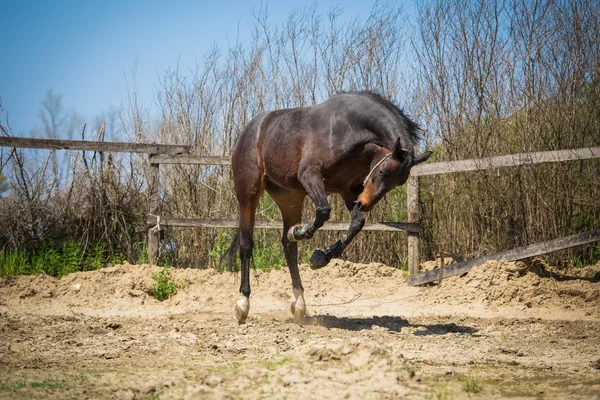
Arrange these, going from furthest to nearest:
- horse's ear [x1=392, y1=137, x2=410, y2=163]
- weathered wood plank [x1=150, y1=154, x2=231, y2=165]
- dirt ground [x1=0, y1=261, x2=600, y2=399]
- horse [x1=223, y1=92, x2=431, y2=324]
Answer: weathered wood plank [x1=150, y1=154, x2=231, y2=165] < horse [x1=223, y1=92, x2=431, y2=324] < horse's ear [x1=392, y1=137, x2=410, y2=163] < dirt ground [x1=0, y1=261, x2=600, y2=399]

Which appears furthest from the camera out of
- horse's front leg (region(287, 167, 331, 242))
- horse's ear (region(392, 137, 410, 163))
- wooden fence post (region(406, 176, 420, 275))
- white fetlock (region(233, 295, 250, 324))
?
wooden fence post (region(406, 176, 420, 275))

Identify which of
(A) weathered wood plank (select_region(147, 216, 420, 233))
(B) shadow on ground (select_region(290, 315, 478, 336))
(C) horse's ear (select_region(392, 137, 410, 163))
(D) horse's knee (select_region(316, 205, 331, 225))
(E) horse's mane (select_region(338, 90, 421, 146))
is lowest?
(B) shadow on ground (select_region(290, 315, 478, 336))

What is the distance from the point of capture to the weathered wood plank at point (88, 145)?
993 centimetres

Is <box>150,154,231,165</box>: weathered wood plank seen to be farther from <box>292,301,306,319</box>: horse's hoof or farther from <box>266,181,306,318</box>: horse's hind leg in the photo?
<box>292,301,306,319</box>: horse's hoof

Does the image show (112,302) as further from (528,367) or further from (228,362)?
(528,367)

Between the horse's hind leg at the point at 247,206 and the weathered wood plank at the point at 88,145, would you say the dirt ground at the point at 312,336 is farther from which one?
the weathered wood plank at the point at 88,145

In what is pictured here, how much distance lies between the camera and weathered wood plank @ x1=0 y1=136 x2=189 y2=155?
32.6 ft

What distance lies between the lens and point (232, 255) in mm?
9195

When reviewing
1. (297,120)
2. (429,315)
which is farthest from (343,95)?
(429,315)

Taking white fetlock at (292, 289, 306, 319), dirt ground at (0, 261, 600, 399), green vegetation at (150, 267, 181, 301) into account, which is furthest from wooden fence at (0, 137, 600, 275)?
white fetlock at (292, 289, 306, 319)

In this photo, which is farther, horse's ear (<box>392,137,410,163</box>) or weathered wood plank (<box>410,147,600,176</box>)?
weathered wood plank (<box>410,147,600,176</box>)

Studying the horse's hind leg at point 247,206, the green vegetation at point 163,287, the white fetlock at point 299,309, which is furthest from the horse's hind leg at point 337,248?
the green vegetation at point 163,287

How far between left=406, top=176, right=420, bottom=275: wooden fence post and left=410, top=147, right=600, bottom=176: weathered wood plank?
0.65ft

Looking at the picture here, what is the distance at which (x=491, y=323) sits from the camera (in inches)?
276
